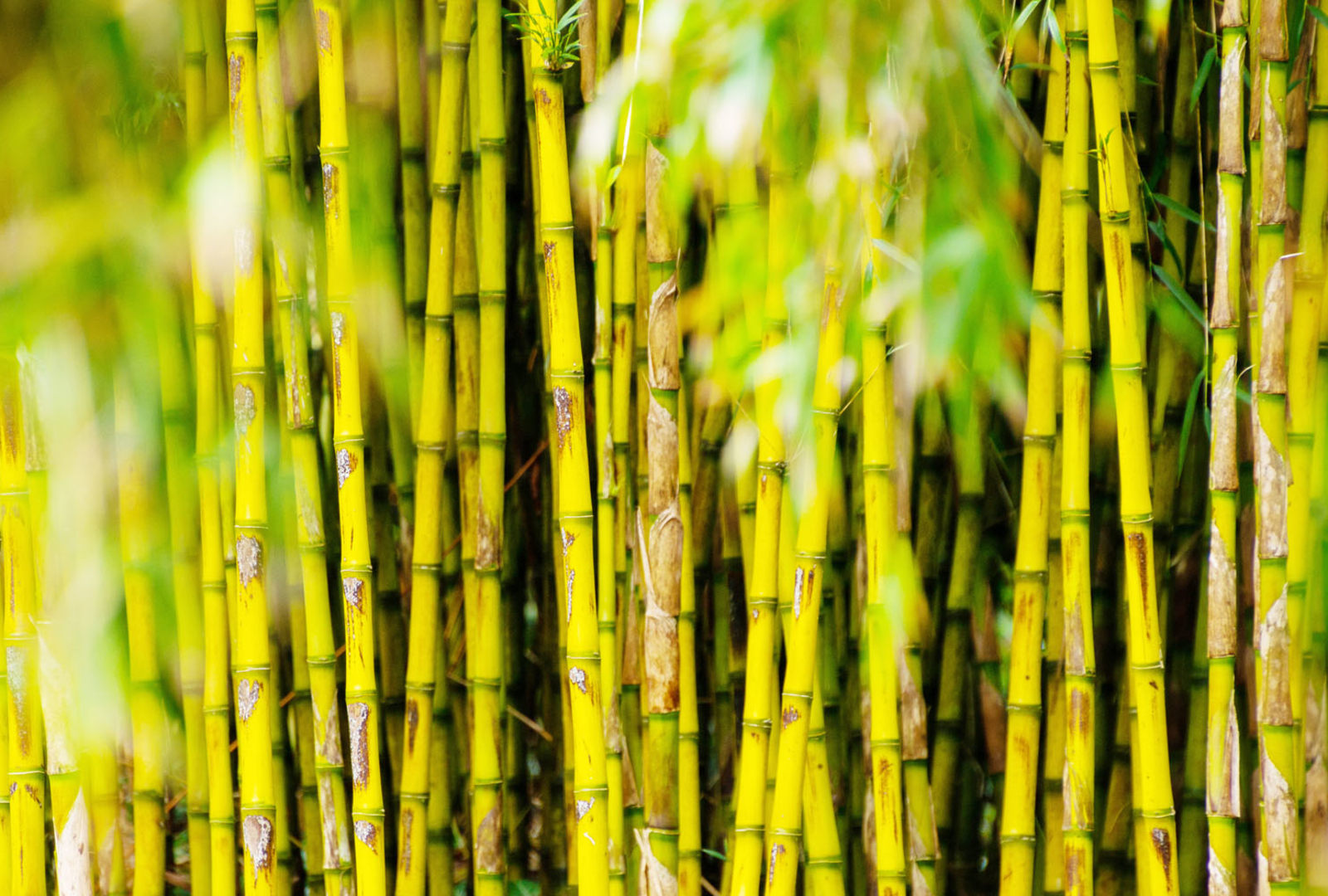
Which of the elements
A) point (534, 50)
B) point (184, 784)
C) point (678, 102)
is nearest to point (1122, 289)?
point (678, 102)

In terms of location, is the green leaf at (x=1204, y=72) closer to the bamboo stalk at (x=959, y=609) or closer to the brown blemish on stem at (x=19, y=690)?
the bamboo stalk at (x=959, y=609)

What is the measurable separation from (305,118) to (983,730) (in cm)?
97

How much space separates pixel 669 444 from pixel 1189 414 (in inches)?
18.6

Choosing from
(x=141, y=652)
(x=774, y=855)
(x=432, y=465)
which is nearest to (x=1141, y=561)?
(x=774, y=855)

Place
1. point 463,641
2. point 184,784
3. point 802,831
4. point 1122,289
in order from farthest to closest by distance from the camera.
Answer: point 184,784 → point 463,641 → point 802,831 → point 1122,289

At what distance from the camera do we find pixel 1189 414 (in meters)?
0.98

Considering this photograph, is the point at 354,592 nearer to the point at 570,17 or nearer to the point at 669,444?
the point at 669,444

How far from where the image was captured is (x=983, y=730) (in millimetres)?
1188

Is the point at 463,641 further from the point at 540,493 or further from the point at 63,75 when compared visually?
→ the point at 63,75

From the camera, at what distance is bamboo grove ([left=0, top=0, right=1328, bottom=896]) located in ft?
2.98

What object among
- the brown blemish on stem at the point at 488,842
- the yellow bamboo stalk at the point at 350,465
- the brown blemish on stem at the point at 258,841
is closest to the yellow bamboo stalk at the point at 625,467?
the brown blemish on stem at the point at 488,842

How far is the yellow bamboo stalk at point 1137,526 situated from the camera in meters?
0.87

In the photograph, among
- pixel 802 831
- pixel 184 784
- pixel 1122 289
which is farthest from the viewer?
pixel 184 784

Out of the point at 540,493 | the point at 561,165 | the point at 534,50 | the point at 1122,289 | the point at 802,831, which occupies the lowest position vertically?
the point at 802,831
